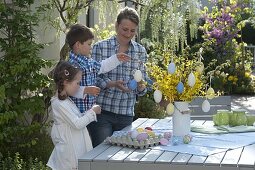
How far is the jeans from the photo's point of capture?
171 inches

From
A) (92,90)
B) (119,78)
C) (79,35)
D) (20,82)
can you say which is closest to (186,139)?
(92,90)

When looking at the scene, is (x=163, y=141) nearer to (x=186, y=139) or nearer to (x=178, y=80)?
(x=186, y=139)

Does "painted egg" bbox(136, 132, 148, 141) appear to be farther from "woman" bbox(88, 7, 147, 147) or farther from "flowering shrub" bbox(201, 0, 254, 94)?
"flowering shrub" bbox(201, 0, 254, 94)

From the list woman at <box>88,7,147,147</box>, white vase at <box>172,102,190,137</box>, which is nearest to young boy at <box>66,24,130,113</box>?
woman at <box>88,7,147,147</box>

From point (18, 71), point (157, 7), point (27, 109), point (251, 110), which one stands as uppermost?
point (157, 7)

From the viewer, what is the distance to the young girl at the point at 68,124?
369cm

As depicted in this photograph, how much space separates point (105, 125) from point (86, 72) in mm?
470

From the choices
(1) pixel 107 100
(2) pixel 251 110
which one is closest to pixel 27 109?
(1) pixel 107 100

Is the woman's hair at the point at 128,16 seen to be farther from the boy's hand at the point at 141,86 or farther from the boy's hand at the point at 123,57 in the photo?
the boy's hand at the point at 141,86

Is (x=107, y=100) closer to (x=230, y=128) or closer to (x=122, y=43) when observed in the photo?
(x=122, y=43)

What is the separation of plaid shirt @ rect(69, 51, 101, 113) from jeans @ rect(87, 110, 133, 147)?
21 centimetres

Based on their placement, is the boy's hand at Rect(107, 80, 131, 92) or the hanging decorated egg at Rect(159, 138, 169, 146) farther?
the boy's hand at Rect(107, 80, 131, 92)

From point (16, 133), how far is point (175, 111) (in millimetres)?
1993

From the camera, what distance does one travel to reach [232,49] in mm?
13969
